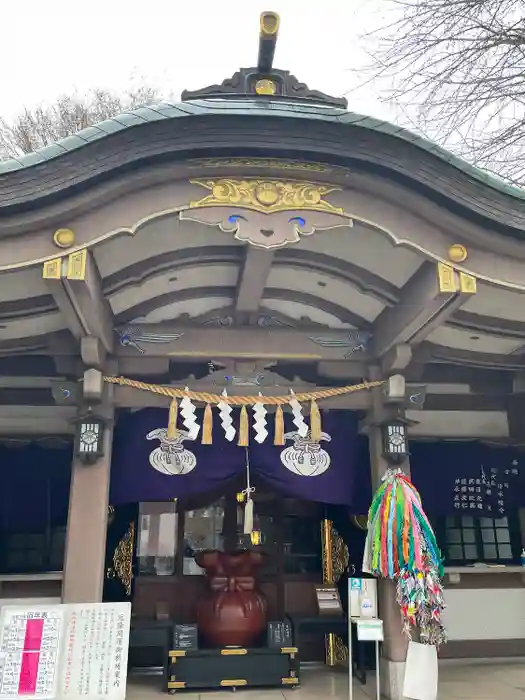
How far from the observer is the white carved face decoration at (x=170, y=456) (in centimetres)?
612

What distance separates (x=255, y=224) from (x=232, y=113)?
2.69 feet

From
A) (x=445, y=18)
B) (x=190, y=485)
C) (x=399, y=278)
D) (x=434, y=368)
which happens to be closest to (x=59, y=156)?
(x=399, y=278)

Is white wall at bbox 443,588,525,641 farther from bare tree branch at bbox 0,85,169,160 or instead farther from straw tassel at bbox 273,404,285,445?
bare tree branch at bbox 0,85,169,160

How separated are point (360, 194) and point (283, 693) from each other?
4724 millimetres

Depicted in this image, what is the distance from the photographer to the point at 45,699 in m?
4.43

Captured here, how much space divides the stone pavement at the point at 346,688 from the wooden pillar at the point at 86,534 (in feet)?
4.33

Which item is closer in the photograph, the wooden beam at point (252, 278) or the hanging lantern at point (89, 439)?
the wooden beam at point (252, 278)

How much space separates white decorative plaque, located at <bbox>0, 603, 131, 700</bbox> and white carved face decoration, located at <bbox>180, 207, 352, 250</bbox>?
323 cm

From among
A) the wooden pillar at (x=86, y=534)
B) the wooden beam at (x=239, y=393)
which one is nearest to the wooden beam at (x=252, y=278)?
the wooden beam at (x=239, y=393)

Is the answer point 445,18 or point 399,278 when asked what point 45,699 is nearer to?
point 399,278

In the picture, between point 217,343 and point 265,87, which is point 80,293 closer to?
point 217,343

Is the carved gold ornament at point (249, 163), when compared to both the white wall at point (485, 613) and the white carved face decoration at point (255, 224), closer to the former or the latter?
the white carved face decoration at point (255, 224)

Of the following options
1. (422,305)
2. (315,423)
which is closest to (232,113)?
(422,305)

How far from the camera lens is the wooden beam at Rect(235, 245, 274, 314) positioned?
15.2 feet
